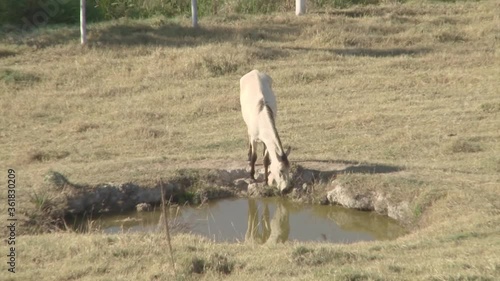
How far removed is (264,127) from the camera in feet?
35.8

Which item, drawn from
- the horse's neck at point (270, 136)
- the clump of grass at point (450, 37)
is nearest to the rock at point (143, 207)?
the horse's neck at point (270, 136)

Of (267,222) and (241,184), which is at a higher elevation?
(241,184)

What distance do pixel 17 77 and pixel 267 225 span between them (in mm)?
7539

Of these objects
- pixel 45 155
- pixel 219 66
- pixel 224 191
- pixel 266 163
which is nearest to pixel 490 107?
pixel 266 163

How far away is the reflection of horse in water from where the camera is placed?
10.1 m

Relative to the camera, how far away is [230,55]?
16906 millimetres

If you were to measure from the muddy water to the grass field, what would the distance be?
1.46ft

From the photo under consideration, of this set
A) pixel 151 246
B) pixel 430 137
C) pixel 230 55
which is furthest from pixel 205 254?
pixel 230 55

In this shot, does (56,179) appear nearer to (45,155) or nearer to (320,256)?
(45,155)

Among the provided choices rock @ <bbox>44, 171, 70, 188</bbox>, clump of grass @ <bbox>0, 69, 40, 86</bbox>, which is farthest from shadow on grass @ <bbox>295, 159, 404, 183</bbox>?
clump of grass @ <bbox>0, 69, 40, 86</bbox>

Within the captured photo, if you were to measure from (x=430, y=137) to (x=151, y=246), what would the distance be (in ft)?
19.3

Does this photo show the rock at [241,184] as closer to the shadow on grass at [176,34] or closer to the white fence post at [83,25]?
the shadow on grass at [176,34]

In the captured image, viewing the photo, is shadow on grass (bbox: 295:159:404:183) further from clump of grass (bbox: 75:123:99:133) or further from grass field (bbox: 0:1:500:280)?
clump of grass (bbox: 75:123:99:133)

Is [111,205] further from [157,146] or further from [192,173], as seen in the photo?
[157,146]
